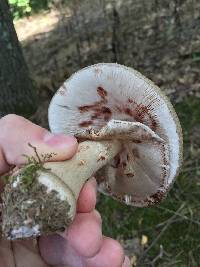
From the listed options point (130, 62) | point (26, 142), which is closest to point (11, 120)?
point (26, 142)

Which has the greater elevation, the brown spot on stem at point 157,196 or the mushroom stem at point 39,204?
the mushroom stem at point 39,204

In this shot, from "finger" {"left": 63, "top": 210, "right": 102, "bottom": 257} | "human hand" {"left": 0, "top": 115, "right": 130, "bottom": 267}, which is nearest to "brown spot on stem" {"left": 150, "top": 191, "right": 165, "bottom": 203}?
"human hand" {"left": 0, "top": 115, "right": 130, "bottom": 267}

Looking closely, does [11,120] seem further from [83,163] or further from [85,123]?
[85,123]

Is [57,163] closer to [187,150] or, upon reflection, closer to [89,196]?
[89,196]

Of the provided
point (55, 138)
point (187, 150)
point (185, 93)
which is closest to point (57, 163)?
point (55, 138)

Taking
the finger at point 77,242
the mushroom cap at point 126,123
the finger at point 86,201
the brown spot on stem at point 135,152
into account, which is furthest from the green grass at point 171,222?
the finger at point 86,201

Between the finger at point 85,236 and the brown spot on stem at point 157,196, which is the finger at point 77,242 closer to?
the finger at point 85,236
